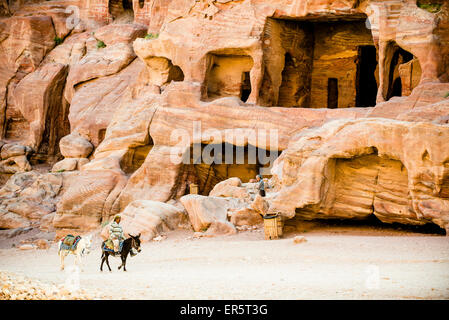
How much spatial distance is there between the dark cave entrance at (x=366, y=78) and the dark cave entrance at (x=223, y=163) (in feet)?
15.5

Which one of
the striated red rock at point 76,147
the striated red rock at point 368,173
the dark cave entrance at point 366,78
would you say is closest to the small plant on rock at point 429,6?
the striated red rock at point 368,173

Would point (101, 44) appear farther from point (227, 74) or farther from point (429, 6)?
point (429, 6)

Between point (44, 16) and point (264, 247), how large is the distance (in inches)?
736

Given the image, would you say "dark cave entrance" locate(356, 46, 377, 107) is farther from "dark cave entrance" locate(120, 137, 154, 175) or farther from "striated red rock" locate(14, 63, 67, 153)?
"striated red rock" locate(14, 63, 67, 153)

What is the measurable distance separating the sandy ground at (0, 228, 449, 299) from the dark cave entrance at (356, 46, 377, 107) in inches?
369

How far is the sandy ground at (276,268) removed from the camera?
8039 mm

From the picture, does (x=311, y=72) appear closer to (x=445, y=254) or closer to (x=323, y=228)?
(x=323, y=228)

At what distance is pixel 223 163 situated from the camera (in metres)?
20.3

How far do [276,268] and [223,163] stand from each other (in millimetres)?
10190

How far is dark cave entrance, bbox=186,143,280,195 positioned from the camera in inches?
757

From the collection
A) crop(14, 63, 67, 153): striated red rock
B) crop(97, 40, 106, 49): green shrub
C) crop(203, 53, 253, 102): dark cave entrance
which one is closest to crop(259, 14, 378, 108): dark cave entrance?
crop(203, 53, 253, 102): dark cave entrance

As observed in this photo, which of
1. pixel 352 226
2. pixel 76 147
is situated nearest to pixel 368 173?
pixel 352 226
